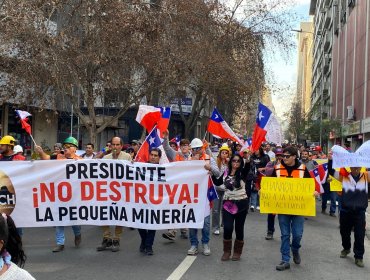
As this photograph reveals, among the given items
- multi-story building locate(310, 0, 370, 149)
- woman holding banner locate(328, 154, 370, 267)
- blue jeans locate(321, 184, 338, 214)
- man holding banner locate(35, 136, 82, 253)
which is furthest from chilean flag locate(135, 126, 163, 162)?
multi-story building locate(310, 0, 370, 149)

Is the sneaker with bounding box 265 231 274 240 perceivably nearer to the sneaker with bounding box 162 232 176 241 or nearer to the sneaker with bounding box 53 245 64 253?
the sneaker with bounding box 162 232 176 241

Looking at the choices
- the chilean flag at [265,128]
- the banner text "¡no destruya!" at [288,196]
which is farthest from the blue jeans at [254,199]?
the banner text "¡no destruya!" at [288,196]

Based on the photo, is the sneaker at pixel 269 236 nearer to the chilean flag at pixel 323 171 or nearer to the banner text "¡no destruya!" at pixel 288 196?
the banner text "¡no destruya!" at pixel 288 196

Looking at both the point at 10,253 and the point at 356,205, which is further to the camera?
the point at 356,205

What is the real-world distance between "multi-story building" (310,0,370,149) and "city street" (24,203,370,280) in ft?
77.1

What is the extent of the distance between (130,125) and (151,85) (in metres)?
20.2

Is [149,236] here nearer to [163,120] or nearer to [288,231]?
[288,231]

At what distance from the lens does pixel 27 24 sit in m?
12.1

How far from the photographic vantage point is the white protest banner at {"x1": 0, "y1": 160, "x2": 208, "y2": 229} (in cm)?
720

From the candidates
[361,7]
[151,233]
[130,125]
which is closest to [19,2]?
[151,233]

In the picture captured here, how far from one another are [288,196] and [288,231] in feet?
1.63

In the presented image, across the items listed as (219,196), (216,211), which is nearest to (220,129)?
(219,196)

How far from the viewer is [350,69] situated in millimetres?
47062

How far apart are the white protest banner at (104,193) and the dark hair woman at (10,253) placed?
15.0 feet
